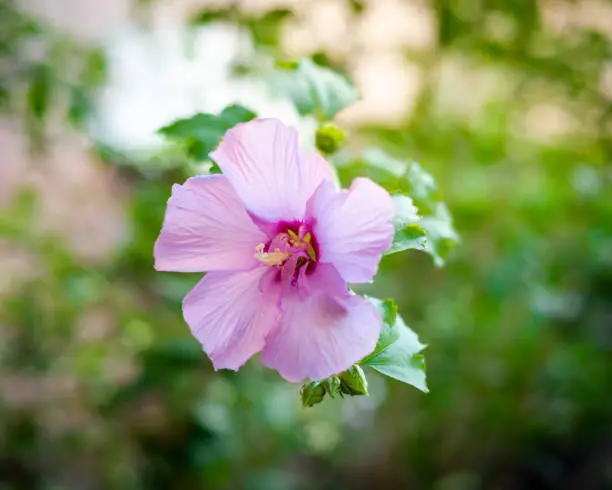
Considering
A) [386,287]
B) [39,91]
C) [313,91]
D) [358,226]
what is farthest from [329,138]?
[386,287]

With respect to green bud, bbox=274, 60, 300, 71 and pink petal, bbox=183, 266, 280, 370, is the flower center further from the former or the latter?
green bud, bbox=274, 60, 300, 71

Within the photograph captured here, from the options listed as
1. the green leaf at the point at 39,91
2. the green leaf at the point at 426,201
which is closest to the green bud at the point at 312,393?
the green leaf at the point at 426,201

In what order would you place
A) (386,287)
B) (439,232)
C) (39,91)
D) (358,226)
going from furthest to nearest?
(386,287), (39,91), (439,232), (358,226)

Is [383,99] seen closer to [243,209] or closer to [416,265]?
[416,265]

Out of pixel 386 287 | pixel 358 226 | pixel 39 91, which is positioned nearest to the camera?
pixel 358 226

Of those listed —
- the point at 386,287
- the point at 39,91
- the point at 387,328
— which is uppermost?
the point at 387,328

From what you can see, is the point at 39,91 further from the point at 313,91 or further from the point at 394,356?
the point at 394,356

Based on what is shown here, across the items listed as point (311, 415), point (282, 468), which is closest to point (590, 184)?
point (311, 415)

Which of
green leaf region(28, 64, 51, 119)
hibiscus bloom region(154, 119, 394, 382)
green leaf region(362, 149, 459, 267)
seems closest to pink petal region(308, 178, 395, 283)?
hibiscus bloom region(154, 119, 394, 382)
